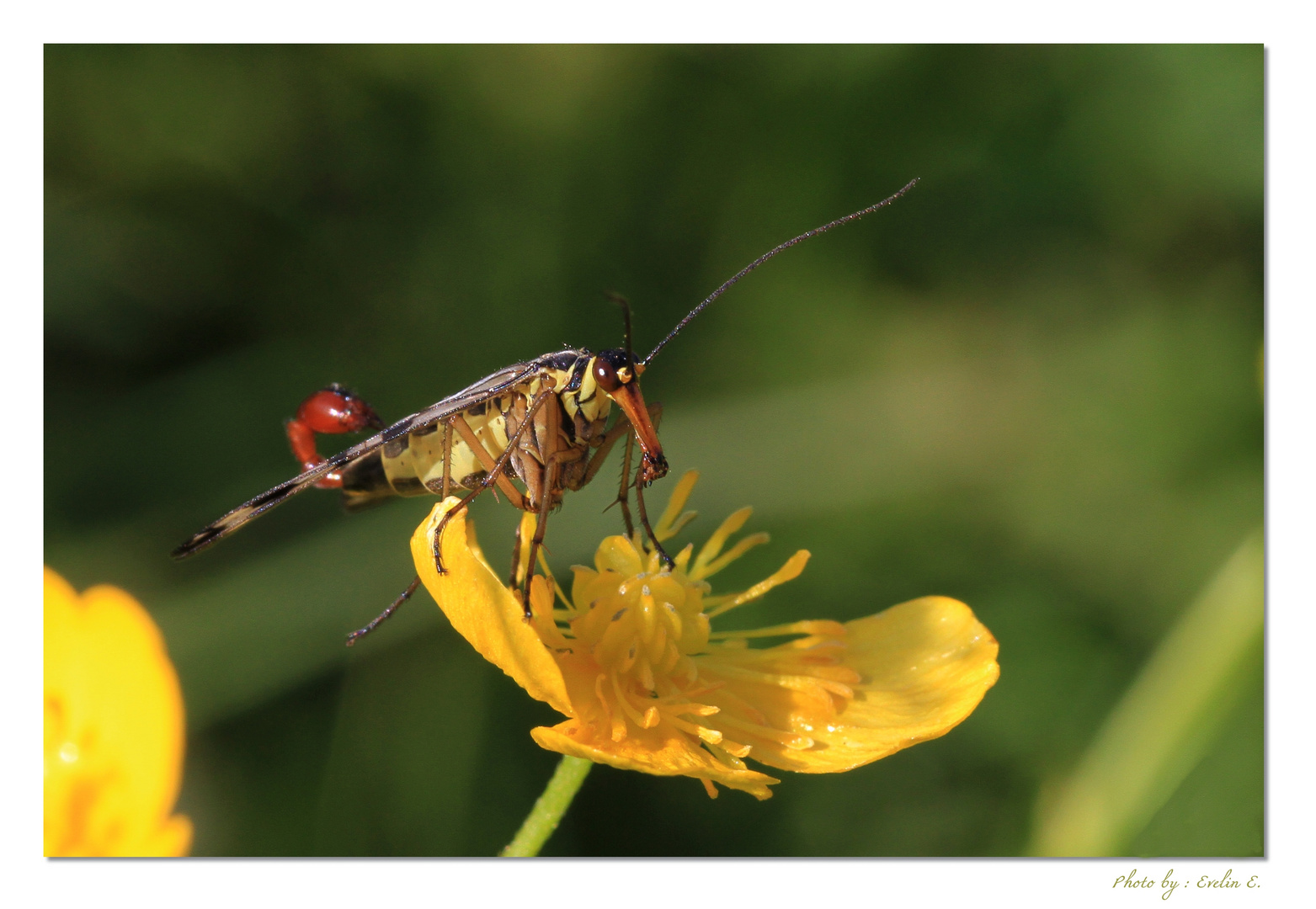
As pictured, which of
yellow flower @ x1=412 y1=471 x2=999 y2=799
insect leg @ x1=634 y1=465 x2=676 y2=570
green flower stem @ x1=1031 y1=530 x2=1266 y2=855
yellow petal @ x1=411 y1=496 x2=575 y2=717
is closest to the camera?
yellow petal @ x1=411 y1=496 x2=575 y2=717

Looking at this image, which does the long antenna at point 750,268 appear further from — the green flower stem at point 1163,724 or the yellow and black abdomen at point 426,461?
the green flower stem at point 1163,724

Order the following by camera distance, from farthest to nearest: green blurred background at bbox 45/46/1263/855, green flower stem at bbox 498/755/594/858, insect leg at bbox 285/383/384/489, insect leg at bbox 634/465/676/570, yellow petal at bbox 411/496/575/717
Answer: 1. green blurred background at bbox 45/46/1263/855
2. insect leg at bbox 285/383/384/489
3. insect leg at bbox 634/465/676/570
4. green flower stem at bbox 498/755/594/858
5. yellow petal at bbox 411/496/575/717

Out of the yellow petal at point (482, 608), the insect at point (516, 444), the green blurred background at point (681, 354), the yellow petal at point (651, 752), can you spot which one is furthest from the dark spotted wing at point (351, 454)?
the green blurred background at point (681, 354)

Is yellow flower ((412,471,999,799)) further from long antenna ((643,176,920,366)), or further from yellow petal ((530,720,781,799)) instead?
long antenna ((643,176,920,366))

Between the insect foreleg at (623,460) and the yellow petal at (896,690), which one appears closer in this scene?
the yellow petal at (896,690)

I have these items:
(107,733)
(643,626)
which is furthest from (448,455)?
(107,733)

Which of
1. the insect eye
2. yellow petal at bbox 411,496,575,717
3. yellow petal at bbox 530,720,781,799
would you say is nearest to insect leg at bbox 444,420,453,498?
the insect eye
